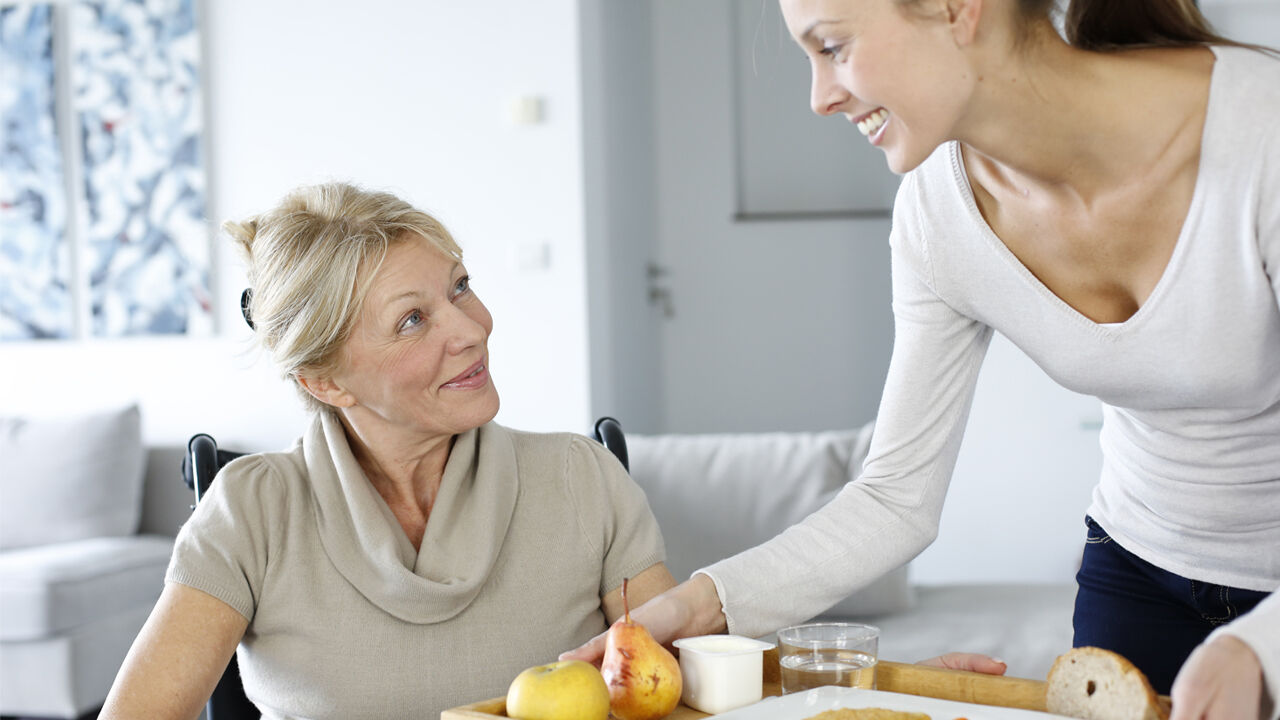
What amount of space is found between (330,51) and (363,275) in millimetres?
3111

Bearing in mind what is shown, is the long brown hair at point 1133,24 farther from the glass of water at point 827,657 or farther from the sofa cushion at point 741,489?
the sofa cushion at point 741,489

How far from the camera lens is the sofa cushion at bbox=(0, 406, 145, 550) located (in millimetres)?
4156

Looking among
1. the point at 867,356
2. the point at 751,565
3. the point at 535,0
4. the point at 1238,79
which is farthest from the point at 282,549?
the point at 867,356

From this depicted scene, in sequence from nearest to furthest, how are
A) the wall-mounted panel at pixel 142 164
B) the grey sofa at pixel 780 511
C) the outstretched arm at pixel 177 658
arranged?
the outstretched arm at pixel 177 658, the grey sofa at pixel 780 511, the wall-mounted panel at pixel 142 164

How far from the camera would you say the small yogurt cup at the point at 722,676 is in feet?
3.53

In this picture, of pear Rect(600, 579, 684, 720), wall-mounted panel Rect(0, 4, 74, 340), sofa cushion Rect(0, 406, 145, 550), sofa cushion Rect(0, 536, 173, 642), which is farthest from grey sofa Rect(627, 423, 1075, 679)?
wall-mounted panel Rect(0, 4, 74, 340)

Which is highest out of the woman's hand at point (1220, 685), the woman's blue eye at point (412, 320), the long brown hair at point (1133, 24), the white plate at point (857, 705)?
the long brown hair at point (1133, 24)

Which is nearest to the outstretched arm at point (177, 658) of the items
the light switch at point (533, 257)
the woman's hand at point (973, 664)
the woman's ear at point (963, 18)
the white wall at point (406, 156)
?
the woman's hand at point (973, 664)

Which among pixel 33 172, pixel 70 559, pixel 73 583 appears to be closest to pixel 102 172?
pixel 33 172

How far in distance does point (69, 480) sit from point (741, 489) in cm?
260

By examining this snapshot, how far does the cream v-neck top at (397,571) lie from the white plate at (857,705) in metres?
0.56

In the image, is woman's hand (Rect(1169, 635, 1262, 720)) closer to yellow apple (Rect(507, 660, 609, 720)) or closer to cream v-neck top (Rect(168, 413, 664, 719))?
yellow apple (Rect(507, 660, 609, 720))

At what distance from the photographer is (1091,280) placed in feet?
4.01

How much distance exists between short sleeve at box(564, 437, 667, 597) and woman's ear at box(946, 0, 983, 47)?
30.6 inches
